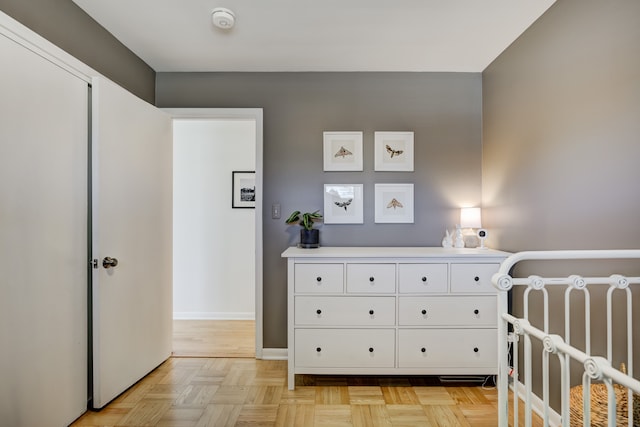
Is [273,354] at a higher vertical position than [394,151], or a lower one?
lower

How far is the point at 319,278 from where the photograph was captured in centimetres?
224

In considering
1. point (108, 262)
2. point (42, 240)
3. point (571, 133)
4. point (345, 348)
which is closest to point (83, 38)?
point (42, 240)

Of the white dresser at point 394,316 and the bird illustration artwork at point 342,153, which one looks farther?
the bird illustration artwork at point 342,153

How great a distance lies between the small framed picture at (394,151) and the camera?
2727 millimetres

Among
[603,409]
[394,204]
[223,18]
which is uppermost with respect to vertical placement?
[223,18]

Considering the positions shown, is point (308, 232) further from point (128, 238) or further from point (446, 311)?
point (128, 238)

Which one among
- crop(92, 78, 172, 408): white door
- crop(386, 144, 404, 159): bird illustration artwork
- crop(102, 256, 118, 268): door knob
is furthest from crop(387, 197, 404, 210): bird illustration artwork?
crop(102, 256, 118, 268): door knob

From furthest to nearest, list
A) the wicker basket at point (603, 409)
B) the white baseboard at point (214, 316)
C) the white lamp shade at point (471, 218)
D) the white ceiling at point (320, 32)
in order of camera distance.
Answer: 1. the white baseboard at point (214, 316)
2. the white lamp shade at point (471, 218)
3. the white ceiling at point (320, 32)
4. the wicker basket at point (603, 409)

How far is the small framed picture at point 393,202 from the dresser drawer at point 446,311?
0.74 metres

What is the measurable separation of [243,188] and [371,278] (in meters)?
2.08

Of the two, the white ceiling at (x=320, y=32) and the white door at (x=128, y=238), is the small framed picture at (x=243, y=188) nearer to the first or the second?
the white door at (x=128, y=238)

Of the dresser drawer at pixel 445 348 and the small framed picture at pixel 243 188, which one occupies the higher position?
the small framed picture at pixel 243 188

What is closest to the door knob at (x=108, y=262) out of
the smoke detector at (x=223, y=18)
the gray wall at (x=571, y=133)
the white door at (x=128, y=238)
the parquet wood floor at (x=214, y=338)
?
the white door at (x=128, y=238)

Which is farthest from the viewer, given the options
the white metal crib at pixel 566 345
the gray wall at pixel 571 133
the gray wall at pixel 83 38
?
the gray wall at pixel 83 38
